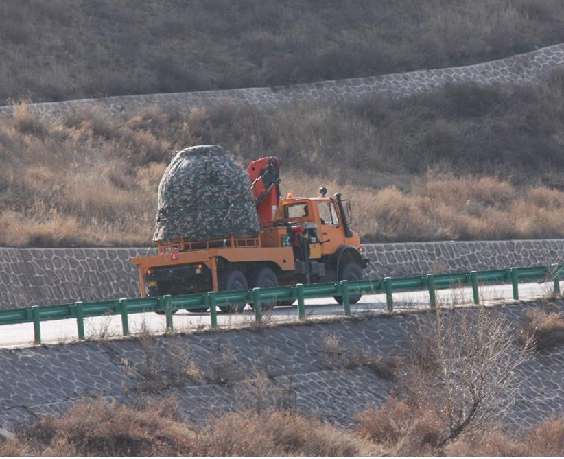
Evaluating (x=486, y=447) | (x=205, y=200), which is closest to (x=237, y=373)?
(x=486, y=447)

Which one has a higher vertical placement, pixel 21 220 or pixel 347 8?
pixel 347 8

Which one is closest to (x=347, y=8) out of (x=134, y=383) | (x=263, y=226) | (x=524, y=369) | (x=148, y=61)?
(x=148, y=61)

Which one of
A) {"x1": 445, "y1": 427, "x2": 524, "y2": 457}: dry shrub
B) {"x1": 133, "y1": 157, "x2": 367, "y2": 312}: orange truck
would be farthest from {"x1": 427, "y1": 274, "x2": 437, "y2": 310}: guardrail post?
{"x1": 445, "y1": 427, "x2": 524, "y2": 457}: dry shrub

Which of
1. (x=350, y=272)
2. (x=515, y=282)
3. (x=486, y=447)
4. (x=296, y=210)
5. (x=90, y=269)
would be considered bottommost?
(x=486, y=447)

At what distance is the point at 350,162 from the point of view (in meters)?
46.9

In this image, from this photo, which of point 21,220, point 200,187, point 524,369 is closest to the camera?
point 524,369

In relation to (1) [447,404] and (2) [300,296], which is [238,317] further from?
(1) [447,404]

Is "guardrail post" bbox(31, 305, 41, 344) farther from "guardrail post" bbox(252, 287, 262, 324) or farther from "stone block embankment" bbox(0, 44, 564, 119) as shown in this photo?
"stone block embankment" bbox(0, 44, 564, 119)

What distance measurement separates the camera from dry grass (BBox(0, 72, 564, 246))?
35844 mm

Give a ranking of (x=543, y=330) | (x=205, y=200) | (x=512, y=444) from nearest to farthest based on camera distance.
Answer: (x=512, y=444)
(x=543, y=330)
(x=205, y=200)

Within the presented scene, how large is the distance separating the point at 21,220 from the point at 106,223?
7.97ft

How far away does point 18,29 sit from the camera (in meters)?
54.3

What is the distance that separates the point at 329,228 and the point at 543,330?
6.10 m

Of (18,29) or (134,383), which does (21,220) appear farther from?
(18,29)
